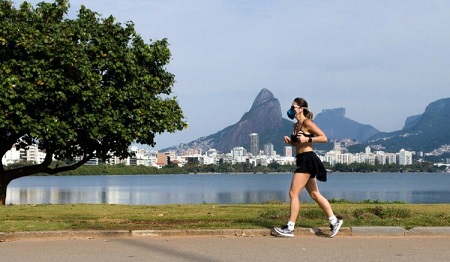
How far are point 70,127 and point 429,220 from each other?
1233 cm

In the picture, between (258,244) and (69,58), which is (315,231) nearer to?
(258,244)

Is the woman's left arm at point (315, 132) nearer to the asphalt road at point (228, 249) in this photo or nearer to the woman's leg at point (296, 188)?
the woman's leg at point (296, 188)

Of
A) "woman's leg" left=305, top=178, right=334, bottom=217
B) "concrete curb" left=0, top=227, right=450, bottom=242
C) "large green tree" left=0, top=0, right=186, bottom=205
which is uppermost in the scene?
"large green tree" left=0, top=0, right=186, bottom=205

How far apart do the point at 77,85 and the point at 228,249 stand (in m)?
12.3

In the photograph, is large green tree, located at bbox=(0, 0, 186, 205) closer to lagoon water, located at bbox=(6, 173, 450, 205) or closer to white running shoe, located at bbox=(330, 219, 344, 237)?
white running shoe, located at bbox=(330, 219, 344, 237)

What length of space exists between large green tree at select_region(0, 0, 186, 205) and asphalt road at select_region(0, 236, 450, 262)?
10188 mm

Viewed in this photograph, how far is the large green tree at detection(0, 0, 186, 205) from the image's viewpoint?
1977 cm

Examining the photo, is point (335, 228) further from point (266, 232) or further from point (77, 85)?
point (77, 85)

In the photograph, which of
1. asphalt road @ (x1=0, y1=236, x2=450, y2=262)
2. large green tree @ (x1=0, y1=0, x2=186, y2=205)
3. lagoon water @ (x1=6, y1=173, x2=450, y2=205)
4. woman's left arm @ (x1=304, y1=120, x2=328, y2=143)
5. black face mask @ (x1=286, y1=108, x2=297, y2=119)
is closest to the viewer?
asphalt road @ (x1=0, y1=236, x2=450, y2=262)

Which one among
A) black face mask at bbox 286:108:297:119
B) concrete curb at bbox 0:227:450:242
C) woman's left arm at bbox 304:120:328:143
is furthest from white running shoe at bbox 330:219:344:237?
black face mask at bbox 286:108:297:119

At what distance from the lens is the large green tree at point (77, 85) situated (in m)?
19.8

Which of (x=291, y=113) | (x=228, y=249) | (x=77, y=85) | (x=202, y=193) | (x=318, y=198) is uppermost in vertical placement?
(x=77, y=85)

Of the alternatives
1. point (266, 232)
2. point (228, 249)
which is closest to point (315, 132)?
point (266, 232)

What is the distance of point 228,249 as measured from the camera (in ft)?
30.0
